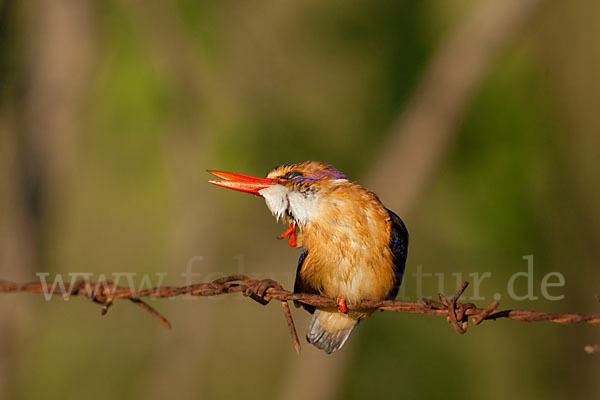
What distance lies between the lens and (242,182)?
2.76 metres

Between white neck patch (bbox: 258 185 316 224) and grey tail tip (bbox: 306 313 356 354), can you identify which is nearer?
white neck patch (bbox: 258 185 316 224)

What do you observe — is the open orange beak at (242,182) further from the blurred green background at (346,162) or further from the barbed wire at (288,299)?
the blurred green background at (346,162)

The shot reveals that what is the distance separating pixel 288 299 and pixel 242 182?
597 millimetres

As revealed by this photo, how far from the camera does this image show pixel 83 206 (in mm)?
12484

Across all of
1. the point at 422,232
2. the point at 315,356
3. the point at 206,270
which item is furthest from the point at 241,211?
the point at 315,356

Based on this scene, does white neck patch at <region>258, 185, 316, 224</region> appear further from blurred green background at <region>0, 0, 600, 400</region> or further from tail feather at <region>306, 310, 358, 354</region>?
blurred green background at <region>0, 0, 600, 400</region>

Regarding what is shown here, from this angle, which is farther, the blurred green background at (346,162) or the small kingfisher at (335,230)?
the blurred green background at (346,162)

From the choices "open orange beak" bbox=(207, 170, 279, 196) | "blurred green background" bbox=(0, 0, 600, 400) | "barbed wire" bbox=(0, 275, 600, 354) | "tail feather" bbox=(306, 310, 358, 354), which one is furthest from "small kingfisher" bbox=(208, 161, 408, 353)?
"blurred green background" bbox=(0, 0, 600, 400)

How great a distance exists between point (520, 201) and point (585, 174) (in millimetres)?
1094

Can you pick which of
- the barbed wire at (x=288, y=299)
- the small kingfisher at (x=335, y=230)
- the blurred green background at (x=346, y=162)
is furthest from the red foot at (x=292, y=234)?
the blurred green background at (x=346, y=162)

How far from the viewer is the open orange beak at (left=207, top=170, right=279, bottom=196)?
8.85 feet

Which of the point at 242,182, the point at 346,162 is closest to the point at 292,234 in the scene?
the point at 242,182

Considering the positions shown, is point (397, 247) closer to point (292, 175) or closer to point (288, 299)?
point (292, 175)

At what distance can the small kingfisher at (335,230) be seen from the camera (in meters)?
2.76
